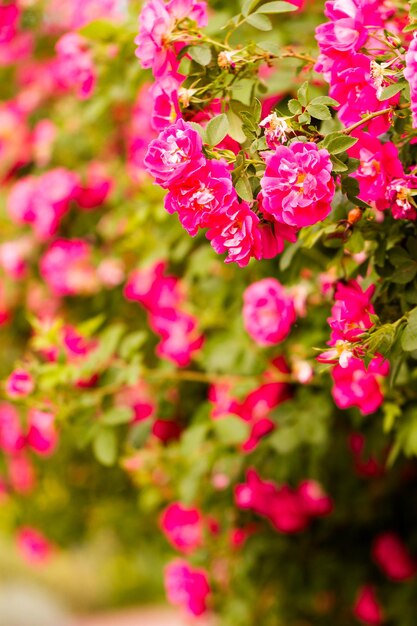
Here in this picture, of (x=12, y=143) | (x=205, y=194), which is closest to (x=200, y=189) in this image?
(x=205, y=194)

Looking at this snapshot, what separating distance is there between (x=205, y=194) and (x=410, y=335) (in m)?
0.32

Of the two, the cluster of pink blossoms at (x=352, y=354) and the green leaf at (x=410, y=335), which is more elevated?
the green leaf at (x=410, y=335)

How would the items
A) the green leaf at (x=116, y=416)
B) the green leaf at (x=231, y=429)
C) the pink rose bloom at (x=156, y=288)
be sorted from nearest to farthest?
the green leaf at (x=116, y=416) → the green leaf at (x=231, y=429) → the pink rose bloom at (x=156, y=288)

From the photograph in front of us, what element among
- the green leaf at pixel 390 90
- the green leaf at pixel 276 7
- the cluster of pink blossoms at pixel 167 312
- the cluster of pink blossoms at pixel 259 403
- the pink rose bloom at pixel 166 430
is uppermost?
the green leaf at pixel 390 90

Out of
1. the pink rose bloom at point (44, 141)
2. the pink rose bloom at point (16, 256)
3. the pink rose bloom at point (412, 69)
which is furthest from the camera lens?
the pink rose bloom at point (44, 141)

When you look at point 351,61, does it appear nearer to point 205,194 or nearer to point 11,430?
point 205,194

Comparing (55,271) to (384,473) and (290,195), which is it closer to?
(384,473)

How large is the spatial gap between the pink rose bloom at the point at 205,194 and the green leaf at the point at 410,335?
26 centimetres

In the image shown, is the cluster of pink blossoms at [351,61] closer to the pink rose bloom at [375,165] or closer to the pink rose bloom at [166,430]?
the pink rose bloom at [375,165]

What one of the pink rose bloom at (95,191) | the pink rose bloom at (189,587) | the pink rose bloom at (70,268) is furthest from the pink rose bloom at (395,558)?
the pink rose bloom at (95,191)

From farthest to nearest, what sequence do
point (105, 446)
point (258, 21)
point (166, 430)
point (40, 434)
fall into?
1. point (40, 434)
2. point (166, 430)
3. point (105, 446)
4. point (258, 21)

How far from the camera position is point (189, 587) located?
7.73 ft

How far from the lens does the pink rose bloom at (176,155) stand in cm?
102

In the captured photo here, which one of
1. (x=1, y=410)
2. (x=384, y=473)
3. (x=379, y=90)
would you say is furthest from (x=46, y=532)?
(x=379, y=90)
